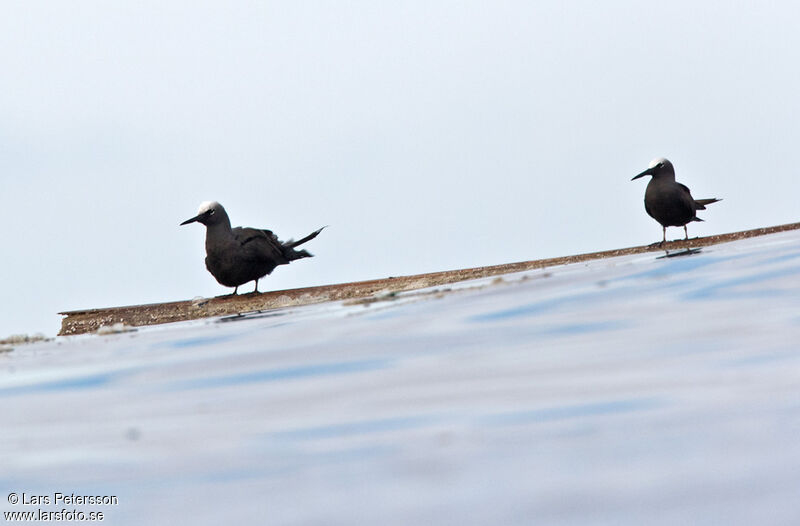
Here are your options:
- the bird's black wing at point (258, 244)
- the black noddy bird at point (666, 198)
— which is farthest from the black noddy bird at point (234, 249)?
the black noddy bird at point (666, 198)

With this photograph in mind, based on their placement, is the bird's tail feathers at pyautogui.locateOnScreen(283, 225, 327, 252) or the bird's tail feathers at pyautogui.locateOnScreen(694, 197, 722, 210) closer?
the bird's tail feathers at pyautogui.locateOnScreen(283, 225, 327, 252)

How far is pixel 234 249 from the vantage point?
10672mm

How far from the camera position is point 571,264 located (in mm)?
9023

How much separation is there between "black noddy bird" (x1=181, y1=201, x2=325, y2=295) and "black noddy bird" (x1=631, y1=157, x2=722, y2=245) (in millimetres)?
4387

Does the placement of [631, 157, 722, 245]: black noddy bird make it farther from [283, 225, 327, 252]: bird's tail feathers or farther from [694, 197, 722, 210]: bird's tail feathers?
[283, 225, 327, 252]: bird's tail feathers

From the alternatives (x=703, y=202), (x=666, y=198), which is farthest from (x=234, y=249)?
(x=703, y=202)

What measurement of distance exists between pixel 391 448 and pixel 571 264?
16.2 ft

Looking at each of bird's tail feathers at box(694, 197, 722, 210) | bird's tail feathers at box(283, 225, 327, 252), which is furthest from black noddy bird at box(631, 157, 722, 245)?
bird's tail feathers at box(283, 225, 327, 252)

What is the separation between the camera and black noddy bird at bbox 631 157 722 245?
12.2 meters

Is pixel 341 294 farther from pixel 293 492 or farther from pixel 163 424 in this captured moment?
pixel 293 492

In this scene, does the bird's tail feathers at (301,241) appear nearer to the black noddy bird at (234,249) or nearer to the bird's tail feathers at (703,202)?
the black noddy bird at (234,249)

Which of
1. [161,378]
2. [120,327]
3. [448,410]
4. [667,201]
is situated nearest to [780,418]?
[448,410]

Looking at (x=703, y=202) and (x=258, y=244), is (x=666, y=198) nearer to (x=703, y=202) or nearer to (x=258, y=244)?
(x=703, y=202)

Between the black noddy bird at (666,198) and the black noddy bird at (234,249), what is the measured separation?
4387mm
